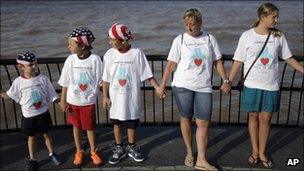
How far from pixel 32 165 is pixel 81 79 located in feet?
4.04

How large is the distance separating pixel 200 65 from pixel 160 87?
55cm

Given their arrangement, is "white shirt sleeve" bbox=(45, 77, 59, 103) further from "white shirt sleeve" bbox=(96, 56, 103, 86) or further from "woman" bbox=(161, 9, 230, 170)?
"woman" bbox=(161, 9, 230, 170)

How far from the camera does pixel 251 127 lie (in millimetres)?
4988

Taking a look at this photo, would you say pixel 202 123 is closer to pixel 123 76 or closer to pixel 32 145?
pixel 123 76

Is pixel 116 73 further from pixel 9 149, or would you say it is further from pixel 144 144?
pixel 9 149

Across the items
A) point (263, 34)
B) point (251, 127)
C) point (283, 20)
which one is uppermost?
point (263, 34)

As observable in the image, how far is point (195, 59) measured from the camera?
4578 mm

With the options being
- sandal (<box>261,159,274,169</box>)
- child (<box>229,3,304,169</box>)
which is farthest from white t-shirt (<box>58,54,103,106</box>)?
sandal (<box>261,159,274,169</box>)

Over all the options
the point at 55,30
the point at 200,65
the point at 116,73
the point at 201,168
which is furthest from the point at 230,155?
the point at 55,30

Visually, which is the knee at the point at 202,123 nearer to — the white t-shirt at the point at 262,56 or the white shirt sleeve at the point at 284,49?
the white t-shirt at the point at 262,56

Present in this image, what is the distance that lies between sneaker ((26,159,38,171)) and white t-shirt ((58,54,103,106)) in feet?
2.90

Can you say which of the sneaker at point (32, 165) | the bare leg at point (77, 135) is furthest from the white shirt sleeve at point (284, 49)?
the sneaker at point (32, 165)

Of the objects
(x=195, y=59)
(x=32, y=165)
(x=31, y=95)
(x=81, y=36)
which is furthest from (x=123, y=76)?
(x=32, y=165)

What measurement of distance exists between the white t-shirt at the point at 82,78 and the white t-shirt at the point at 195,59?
894 mm
